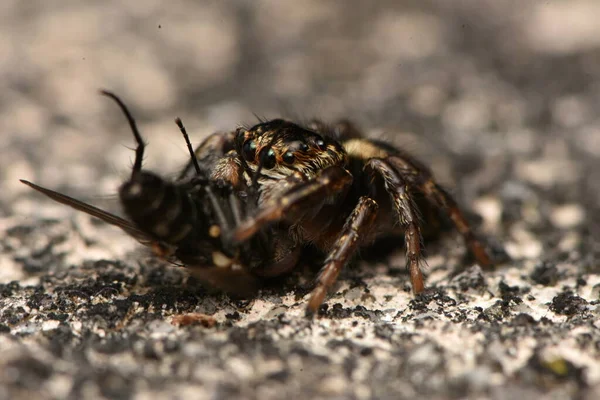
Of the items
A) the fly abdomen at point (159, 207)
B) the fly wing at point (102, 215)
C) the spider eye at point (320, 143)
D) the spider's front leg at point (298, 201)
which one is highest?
the spider eye at point (320, 143)

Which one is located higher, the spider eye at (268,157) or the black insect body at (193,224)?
the spider eye at (268,157)

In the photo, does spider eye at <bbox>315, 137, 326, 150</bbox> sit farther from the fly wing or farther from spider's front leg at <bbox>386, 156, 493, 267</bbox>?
the fly wing

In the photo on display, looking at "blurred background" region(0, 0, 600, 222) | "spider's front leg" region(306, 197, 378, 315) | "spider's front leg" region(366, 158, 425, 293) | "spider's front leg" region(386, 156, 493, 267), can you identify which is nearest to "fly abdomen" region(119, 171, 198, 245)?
"spider's front leg" region(306, 197, 378, 315)

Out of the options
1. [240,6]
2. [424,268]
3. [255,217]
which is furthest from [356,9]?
[255,217]

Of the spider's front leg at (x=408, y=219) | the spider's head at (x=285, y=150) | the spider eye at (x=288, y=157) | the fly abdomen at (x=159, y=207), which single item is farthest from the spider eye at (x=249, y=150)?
the spider's front leg at (x=408, y=219)

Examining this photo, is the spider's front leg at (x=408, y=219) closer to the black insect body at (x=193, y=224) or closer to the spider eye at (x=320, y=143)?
the spider eye at (x=320, y=143)

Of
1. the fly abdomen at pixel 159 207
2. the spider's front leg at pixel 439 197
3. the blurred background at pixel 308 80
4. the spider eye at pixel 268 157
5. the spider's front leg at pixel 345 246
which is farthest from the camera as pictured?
the blurred background at pixel 308 80

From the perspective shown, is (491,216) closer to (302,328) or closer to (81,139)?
(302,328)
